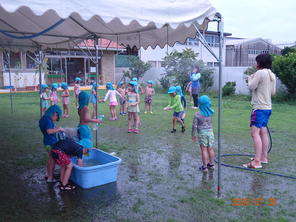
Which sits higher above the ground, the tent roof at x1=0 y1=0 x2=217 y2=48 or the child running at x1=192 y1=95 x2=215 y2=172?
the tent roof at x1=0 y1=0 x2=217 y2=48

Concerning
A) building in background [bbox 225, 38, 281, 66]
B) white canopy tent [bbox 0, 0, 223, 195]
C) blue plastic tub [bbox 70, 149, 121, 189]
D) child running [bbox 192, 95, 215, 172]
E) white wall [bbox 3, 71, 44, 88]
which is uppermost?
building in background [bbox 225, 38, 281, 66]

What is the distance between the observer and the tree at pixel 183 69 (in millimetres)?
20500

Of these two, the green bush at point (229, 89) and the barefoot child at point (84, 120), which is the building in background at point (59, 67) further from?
the barefoot child at point (84, 120)

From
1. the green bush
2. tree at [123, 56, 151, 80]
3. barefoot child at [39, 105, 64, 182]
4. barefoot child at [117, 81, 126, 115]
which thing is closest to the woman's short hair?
barefoot child at [39, 105, 64, 182]

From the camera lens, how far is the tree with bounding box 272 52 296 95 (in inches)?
557

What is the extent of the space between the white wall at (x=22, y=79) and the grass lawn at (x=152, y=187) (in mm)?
16500

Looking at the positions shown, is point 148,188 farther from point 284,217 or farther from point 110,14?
point 110,14

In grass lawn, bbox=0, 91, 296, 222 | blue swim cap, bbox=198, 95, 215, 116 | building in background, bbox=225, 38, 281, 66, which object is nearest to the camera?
grass lawn, bbox=0, 91, 296, 222

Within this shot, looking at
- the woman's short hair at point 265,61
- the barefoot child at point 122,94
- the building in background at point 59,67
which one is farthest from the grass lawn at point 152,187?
the building in background at point 59,67

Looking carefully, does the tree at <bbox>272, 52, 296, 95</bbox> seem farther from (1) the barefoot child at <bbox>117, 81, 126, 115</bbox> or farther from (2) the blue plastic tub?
(2) the blue plastic tub

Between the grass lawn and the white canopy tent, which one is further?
the grass lawn

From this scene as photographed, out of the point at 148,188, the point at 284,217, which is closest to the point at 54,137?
the point at 148,188

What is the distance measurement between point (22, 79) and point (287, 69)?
18.8m

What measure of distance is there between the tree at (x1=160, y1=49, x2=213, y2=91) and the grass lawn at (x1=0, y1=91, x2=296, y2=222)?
12.7m
